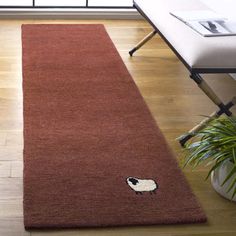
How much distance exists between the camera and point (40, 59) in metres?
3.14

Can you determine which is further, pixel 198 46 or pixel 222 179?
pixel 198 46

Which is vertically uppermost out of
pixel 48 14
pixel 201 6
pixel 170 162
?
pixel 201 6

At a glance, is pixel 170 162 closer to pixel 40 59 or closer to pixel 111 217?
pixel 111 217

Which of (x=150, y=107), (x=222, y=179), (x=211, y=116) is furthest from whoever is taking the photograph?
(x=150, y=107)

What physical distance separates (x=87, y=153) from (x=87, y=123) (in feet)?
0.96

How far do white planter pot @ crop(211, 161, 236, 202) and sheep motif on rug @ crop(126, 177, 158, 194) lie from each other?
25cm

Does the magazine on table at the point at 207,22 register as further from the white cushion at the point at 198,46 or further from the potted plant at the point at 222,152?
the potted plant at the point at 222,152

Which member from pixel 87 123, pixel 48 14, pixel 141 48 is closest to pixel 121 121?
pixel 87 123

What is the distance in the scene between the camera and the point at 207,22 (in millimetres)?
2412

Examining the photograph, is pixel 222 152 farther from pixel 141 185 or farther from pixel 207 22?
A: pixel 207 22

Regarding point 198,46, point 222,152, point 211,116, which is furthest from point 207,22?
point 222,152

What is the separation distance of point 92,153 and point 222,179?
1.97 feet

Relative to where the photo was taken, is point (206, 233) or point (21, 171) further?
point (21, 171)

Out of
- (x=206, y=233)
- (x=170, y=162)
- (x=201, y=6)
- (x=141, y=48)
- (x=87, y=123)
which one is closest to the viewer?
(x=206, y=233)
